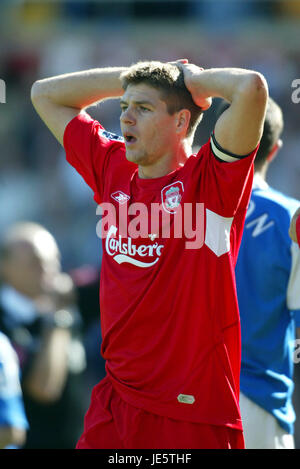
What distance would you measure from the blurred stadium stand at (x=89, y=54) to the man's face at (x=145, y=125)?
7371 mm

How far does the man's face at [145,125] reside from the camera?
3289 mm

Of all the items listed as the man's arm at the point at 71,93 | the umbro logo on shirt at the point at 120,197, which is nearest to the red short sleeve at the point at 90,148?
the man's arm at the point at 71,93

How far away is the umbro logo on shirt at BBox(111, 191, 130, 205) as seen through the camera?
11.2ft

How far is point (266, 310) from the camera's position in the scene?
398 cm

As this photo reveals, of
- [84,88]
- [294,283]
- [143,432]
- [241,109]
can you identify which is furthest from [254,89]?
[143,432]

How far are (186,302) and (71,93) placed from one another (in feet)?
4.21

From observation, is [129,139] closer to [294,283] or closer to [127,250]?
[127,250]

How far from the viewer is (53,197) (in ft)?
39.0

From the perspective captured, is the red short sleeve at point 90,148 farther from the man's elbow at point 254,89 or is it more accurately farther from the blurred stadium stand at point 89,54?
the blurred stadium stand at point 89,54

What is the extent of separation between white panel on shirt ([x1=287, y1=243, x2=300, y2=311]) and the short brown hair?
1.02m

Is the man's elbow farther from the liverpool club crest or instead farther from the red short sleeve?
the red short sleeve

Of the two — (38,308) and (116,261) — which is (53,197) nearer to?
(38,308)

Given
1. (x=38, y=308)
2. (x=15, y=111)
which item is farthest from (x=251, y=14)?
(x=38, y=308)
